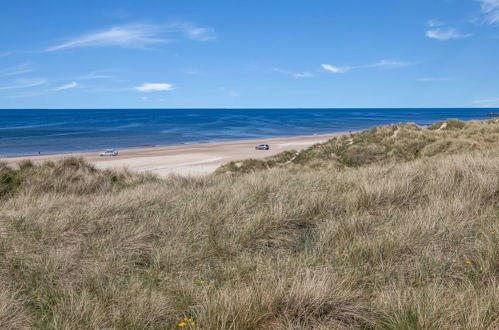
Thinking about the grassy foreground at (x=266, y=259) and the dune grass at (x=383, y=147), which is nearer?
the grassy foreground at (x=266, y=259)

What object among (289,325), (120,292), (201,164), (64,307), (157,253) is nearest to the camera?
(289,325)

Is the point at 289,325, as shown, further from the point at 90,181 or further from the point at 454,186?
the point at 90,181

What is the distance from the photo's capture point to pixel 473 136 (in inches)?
835

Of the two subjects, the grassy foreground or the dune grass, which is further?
the dune grass

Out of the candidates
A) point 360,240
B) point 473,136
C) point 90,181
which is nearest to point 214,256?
point 360,240

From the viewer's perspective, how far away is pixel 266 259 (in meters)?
4.44

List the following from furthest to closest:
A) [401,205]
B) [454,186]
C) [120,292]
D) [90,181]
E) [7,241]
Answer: [90,181], [454,186], [401,205], [7,241], [120,292]

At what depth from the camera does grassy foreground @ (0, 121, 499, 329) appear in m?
3.14

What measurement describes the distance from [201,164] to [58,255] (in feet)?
111

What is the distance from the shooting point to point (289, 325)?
296 centimetres

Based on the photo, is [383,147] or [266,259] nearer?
[266,259]

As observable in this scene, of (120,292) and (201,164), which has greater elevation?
(120,292)

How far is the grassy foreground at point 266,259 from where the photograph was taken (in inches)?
123

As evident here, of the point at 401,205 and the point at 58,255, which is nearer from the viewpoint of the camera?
the point at 58,255
